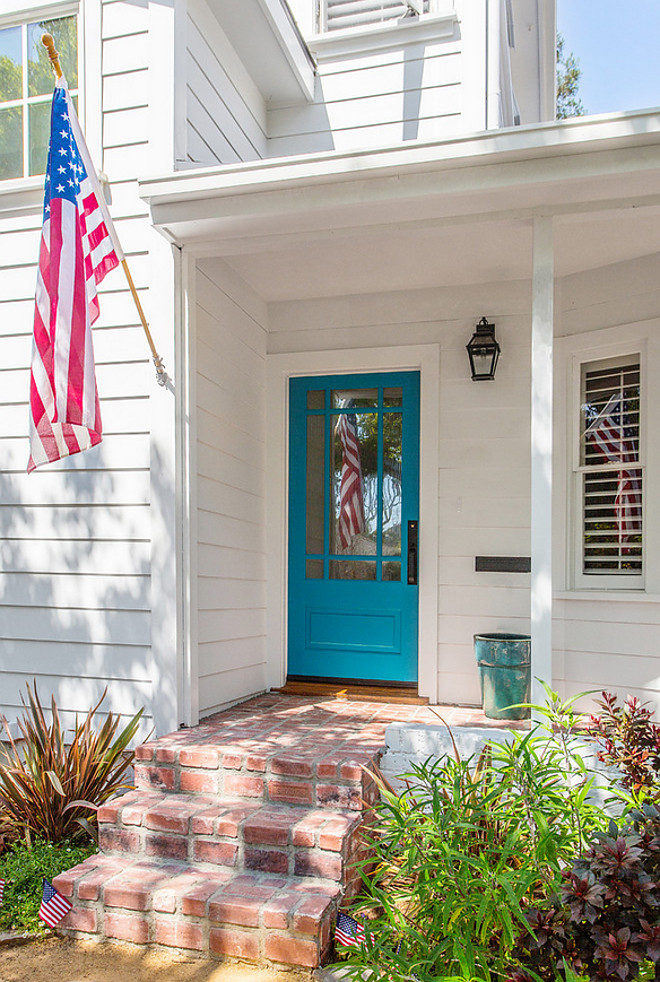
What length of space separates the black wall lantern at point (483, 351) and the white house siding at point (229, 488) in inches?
53.1

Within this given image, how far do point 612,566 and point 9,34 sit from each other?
14.8 feet

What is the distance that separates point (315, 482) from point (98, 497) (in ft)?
4.94

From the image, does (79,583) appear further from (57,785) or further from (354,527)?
(354,527)

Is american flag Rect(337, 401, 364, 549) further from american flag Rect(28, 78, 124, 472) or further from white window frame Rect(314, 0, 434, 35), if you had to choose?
white window frame Rect(314, 0, 434, 35)

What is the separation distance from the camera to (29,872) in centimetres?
301

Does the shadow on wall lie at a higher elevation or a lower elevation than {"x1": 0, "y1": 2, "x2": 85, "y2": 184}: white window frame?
lower

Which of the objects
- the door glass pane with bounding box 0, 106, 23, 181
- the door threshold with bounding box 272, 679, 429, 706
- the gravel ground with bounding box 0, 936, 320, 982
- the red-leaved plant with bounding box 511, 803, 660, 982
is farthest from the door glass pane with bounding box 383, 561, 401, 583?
the door glass pane with bounding box 0, 106, 23, 181

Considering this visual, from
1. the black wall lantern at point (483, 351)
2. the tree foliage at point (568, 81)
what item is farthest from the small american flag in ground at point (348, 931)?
the tree foliage at point (568, 81)

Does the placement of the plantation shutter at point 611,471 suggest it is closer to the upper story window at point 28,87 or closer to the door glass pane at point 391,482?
the door glass pane at point 391,482

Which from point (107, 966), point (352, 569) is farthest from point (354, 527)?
point (107, 966)

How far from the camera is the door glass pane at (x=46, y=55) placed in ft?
13.4

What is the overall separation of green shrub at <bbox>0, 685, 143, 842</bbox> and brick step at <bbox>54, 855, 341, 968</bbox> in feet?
1.15

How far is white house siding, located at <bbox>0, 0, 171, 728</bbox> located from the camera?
12.4 feet

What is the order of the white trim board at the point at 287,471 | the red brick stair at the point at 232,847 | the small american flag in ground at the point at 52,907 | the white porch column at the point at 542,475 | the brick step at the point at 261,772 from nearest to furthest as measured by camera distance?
1. the red brick stair at the point at 232,847
2. the small american flag in ground at the point at 52,907
3. the brick step at the point at 261,772
4. the white porch column at the point at 542,475
5. the white trim board at the point at 287,471
